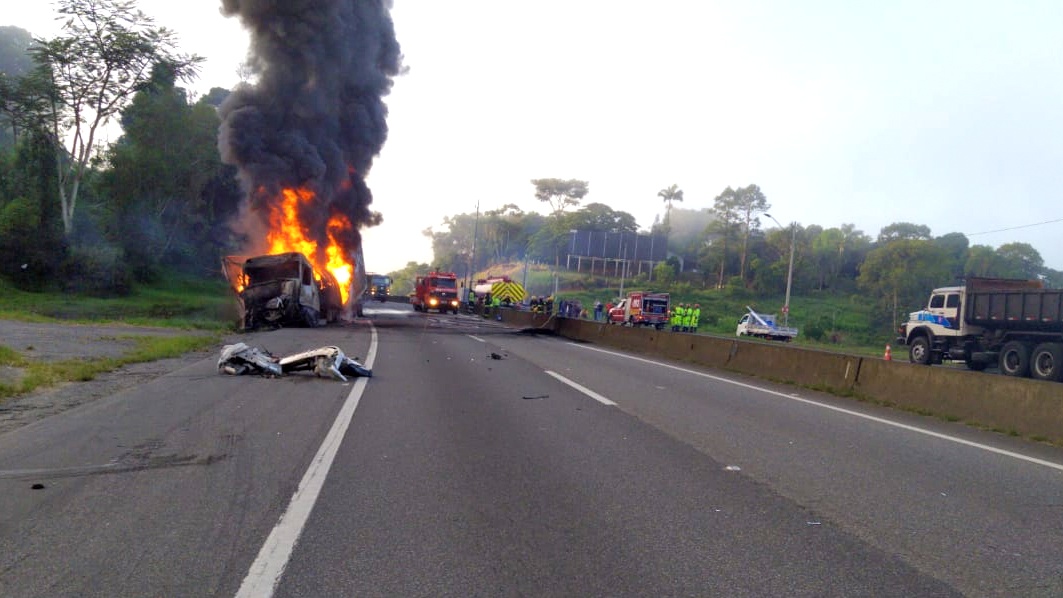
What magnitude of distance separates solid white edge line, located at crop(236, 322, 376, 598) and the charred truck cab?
66.8 ft

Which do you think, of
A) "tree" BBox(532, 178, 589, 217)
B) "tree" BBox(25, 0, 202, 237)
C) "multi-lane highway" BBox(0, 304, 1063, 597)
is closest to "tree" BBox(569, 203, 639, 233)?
"tree" BBox(532, 178, 589, 217)

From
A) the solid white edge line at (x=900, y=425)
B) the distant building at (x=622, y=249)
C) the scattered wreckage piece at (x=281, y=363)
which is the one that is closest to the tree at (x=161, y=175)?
the scattered wreckage piece at (x=281, y=363)

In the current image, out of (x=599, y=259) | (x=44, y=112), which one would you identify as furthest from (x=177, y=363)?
(x=599, y=259)

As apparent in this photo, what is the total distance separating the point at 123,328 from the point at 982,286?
2643 cm

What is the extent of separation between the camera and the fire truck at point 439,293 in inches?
2153

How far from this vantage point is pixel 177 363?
645 inches

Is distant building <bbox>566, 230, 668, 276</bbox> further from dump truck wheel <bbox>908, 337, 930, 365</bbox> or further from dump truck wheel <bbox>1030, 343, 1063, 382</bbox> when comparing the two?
dump truck wheel <bbox>1030, 343, 1063, 382</bbox>

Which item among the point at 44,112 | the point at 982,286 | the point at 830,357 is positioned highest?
the point at 44,112

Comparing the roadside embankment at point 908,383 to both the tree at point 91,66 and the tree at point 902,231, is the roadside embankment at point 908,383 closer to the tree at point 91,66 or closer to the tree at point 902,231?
the tree at point 91,66

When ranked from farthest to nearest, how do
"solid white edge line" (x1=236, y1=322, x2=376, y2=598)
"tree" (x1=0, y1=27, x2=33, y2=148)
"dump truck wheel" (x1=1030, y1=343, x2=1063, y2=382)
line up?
"tree" (x1=0, y1=27, x2=33, y2=148)
"dump truck wheel" (x1=1030, y1=343, x2=1063, y2=382)
"solid white edge line" (x1=236, y1=322, x2=376, y2=598)

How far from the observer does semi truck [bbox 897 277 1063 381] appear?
20688 mm

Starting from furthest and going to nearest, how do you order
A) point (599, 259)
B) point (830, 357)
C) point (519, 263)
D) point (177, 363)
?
point (519, 263)
point (599, 259)
point (177, 363)
point (830, 357)

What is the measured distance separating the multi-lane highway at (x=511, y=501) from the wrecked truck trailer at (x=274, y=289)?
17.1 meters

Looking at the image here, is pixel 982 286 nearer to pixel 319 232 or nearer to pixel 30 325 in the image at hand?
pixel 319 232
